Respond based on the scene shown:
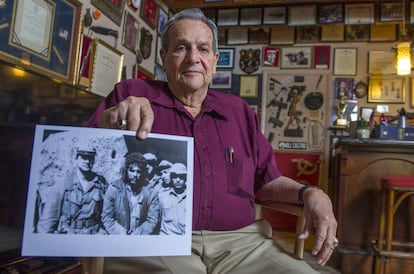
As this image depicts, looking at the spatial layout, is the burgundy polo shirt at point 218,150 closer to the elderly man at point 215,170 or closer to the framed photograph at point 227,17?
the elderly man at point 215,170

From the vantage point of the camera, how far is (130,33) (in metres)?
2.46

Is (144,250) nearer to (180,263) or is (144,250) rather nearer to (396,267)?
(180,263)

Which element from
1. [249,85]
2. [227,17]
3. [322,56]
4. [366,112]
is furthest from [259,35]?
[366,112]

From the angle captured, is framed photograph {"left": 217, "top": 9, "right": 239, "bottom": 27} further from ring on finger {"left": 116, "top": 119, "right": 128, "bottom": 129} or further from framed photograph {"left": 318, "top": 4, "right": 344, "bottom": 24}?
ring on finger {"left": 116, "top": 119, "right": 128, "bottom": 129}

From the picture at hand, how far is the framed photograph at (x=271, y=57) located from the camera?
12.1 ft

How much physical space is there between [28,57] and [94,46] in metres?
0.56

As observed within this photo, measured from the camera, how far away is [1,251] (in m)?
1.09

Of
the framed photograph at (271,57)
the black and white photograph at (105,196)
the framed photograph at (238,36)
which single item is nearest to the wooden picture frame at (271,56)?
the framed photograph at (271,57)

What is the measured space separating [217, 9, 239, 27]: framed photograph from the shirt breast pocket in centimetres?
280

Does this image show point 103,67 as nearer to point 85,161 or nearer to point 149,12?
point 149,12

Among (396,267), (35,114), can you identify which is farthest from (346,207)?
(35,114)

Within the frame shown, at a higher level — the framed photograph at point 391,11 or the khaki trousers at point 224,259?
the framed photograph at point 391,11

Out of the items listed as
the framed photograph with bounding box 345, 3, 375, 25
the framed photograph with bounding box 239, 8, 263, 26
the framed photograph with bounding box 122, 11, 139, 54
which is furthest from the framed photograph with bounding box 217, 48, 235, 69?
the framed photograph with bounding box 122, 11, 139, 54

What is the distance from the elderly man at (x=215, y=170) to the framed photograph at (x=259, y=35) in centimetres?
267
